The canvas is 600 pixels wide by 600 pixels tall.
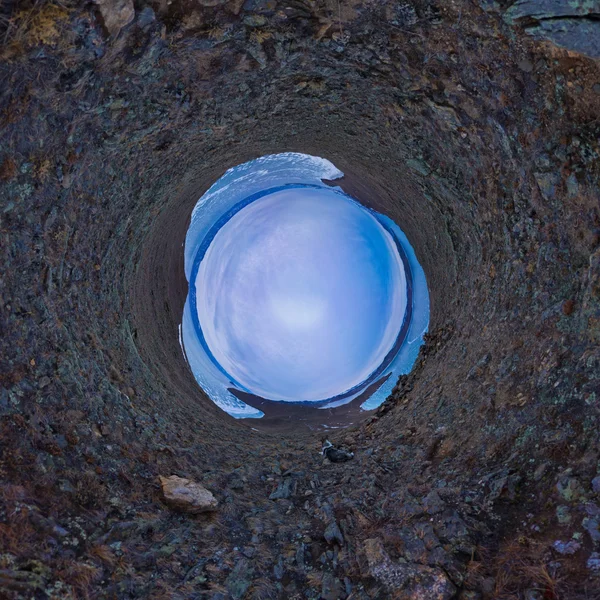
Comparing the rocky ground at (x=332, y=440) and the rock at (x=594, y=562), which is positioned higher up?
the rocky ground at (x=332, y=440)

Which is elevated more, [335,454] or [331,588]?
[335,454]

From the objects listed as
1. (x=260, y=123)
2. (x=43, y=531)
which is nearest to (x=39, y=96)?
(x=260, y=123)

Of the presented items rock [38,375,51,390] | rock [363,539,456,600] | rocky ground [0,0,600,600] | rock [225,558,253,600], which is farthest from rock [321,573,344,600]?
rock [38,375,51,390]

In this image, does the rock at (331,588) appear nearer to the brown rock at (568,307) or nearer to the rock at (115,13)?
the brown rock at (568,307)

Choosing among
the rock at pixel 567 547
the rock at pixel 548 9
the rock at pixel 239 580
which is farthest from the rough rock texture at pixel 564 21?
the rock at pixel 239 580

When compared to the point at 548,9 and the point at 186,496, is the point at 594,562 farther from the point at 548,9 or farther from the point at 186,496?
the point at 548,9

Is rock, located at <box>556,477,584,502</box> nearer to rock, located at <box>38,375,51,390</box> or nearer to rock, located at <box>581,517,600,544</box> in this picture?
rock, located at <box>581,517,600,544</box>

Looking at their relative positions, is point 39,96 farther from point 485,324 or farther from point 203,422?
point 485,324

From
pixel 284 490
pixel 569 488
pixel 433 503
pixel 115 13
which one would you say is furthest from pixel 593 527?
pixel 115 13
